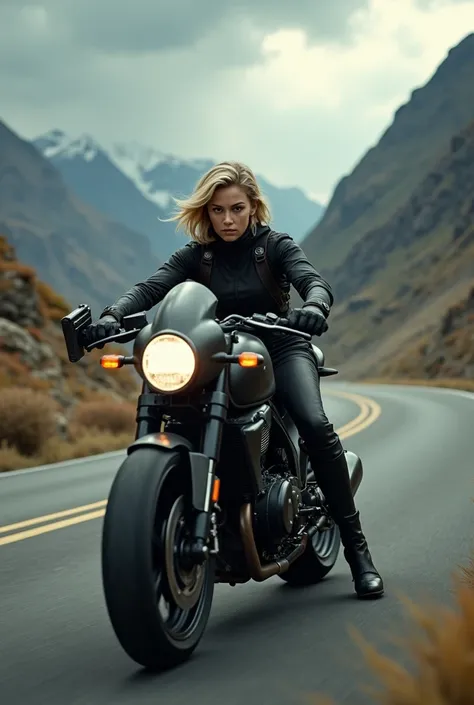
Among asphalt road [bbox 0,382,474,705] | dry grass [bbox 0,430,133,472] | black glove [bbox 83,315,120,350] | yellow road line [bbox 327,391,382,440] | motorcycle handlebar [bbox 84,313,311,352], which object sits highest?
black glove [bbox 83,315,120,350]

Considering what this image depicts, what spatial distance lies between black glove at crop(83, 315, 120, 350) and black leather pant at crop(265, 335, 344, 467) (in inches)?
36.3

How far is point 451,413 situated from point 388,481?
1226cm

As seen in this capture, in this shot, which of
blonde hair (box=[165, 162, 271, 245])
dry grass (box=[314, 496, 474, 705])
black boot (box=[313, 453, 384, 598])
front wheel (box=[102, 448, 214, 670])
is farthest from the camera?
black boot (box=[313, 453, 384, 598])

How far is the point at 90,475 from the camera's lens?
1259 centimetres

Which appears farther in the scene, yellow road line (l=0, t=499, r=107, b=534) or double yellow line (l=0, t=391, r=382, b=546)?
yellow road line (l=0, t=499, r=107, b=534)

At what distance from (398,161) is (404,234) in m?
47.2

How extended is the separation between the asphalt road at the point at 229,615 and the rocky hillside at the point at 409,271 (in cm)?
8094

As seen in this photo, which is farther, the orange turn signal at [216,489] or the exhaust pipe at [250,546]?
the exhaust pipe at [250,546]

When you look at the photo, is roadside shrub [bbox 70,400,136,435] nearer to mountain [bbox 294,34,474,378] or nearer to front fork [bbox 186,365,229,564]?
front fork [bbox 186,365,229,564]

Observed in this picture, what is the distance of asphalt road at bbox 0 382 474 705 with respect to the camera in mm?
4141

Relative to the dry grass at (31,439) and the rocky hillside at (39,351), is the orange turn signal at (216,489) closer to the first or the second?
the dry grass at (31,439)

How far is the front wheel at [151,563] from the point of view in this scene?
4.06 metres

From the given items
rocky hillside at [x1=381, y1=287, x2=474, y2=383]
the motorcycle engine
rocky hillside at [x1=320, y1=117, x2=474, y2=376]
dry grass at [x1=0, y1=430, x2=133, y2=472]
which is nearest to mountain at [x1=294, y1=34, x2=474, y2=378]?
rocky hillside at [x1=320, y1=117, x2=474, y2=376]

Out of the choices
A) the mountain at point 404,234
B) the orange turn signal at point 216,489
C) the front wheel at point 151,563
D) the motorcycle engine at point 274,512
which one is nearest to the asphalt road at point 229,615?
the front wheel at point 151,563
